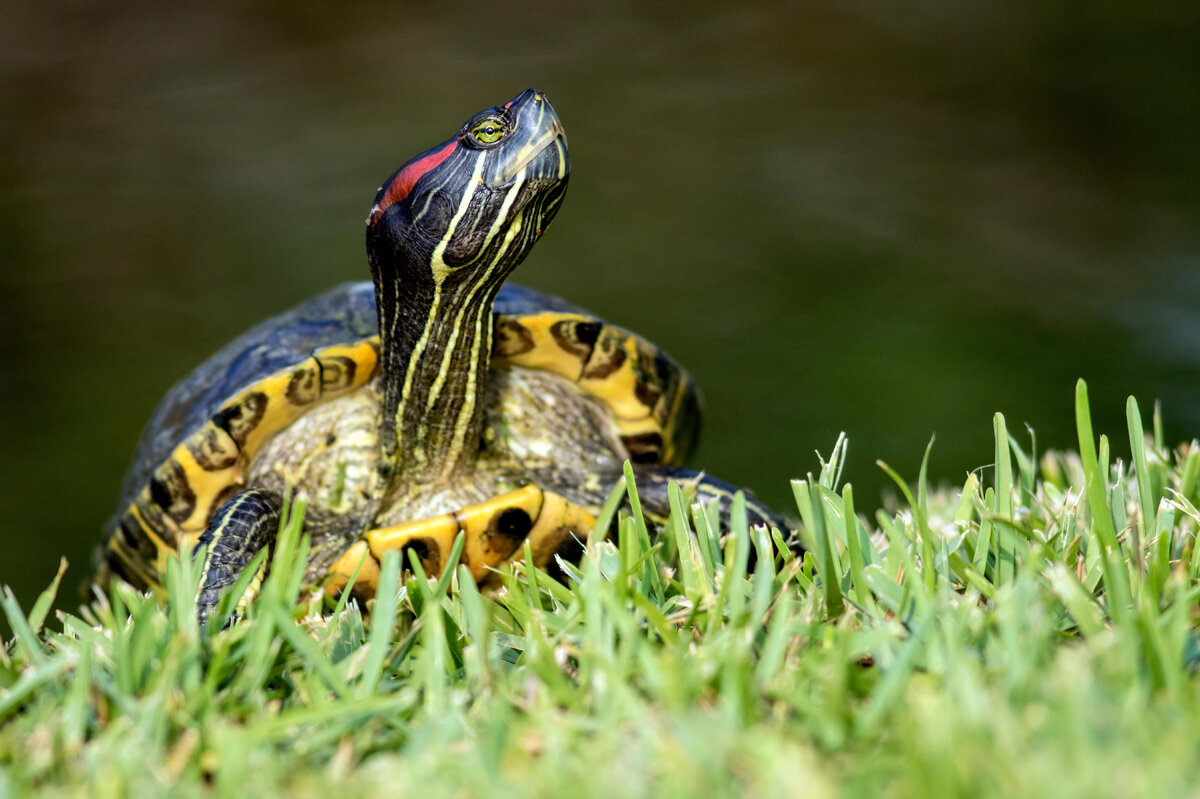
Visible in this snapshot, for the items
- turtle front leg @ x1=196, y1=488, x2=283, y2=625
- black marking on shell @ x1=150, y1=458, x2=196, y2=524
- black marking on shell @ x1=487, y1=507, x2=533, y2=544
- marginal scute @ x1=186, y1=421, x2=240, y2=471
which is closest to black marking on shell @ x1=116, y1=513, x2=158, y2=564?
black marking on shell @ x1=150, y1=458, x2=196, y2=524

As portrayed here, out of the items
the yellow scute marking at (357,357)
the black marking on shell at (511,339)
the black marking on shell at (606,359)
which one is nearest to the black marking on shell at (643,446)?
the black marking on shell at (606,359)

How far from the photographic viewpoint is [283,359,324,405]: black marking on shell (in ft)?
6.63

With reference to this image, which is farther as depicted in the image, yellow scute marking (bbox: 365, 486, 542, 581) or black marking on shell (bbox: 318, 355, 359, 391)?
black marking on shell (bbox: 318, 355, 359, 391)

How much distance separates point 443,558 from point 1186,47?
326 inches

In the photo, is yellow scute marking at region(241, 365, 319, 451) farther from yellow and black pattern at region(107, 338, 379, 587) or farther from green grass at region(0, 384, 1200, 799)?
green grass at region(0, 384, 1200, 799)

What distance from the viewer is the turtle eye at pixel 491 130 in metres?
1.78

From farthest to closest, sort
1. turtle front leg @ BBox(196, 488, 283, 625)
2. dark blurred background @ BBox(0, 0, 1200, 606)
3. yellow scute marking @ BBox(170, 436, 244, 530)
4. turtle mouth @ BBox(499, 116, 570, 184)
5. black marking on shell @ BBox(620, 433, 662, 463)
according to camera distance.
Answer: dark blurred background @ BBox(0, 0, 1200, 606) < black marking on shell @ BBox(620, 433, 662, 463) < yellow scute marking @ BBox(170, 436, 244, 530) < turtle mouth @ BBox(499, 116, 570, 184) < turtle front leg @ BBox(196, 488, 283, 625)

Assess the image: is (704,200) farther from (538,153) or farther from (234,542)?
(234,542)

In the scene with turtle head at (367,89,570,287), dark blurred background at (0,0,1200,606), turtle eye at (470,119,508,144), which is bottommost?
dark blurred background at (0,0,1200,606)

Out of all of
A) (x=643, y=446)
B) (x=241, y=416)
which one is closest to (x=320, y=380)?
(x=241, y=416)

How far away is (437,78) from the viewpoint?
343 inches

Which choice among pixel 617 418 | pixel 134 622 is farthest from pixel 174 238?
pixel 134 622

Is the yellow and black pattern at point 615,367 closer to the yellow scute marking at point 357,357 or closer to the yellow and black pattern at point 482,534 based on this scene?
the yellow scute marking at point 357,357

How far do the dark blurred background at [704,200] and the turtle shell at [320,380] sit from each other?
209 cm
